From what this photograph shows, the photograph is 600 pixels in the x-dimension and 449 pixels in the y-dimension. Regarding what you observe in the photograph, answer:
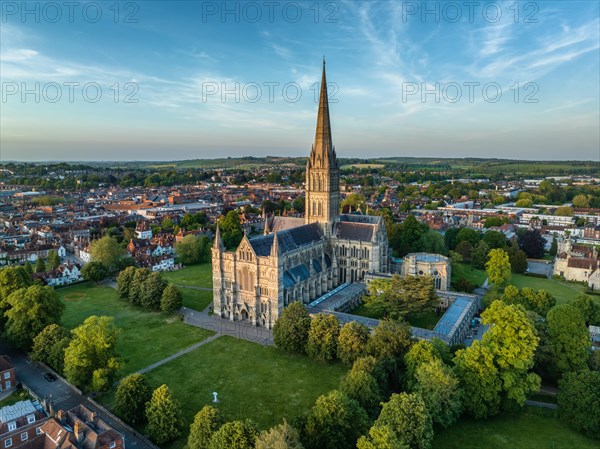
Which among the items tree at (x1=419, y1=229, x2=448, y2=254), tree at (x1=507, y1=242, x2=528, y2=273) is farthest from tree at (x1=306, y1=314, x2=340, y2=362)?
tree at (x1=507, y1=242, x2=528, y2=273)

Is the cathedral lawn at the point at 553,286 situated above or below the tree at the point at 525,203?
below

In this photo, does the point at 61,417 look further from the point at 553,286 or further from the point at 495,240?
the point at 495,240

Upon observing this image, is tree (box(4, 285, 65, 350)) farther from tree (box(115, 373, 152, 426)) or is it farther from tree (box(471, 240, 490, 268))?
tree (box(471, 240, 490, 268))

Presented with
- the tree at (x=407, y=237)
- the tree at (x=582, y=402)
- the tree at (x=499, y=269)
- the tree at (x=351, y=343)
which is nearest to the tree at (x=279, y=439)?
the tree at (x=351, y=343)

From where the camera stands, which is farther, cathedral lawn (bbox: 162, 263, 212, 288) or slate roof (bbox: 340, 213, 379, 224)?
cathedral lawn (bbox: 162, 263, 212, 288)

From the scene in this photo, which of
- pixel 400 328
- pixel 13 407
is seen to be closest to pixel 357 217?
pixel 400 328

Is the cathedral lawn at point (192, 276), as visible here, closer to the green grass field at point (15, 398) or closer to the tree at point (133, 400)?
the green grass field at point (15, 398)

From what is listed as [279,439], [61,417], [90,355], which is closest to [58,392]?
[90,355]
